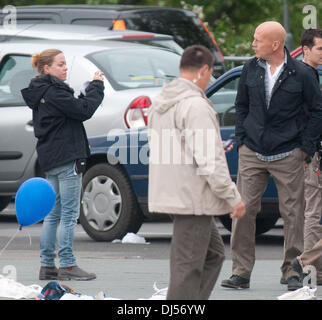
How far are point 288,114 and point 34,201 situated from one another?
1.89 metres

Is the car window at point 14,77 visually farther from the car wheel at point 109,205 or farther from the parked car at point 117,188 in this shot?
the car wheel at point 109,205

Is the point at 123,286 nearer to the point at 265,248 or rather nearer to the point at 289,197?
the point at 289,197

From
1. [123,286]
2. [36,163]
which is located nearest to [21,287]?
[123,286]

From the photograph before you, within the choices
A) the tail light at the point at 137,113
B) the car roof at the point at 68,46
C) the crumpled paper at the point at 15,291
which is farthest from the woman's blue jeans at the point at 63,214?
the car roof at the point at 68,46

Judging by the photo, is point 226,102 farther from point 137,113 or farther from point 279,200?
point 279,200

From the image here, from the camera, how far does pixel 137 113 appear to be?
36.7 ft

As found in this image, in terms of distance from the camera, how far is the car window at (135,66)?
1178 cm

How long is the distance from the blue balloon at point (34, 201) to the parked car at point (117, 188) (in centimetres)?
299

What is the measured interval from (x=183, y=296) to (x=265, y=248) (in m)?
→ 4.24

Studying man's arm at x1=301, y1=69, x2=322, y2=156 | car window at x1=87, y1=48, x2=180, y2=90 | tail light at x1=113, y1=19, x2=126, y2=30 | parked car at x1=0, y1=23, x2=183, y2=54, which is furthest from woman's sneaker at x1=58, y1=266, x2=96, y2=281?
tail light at x1=113, y1=19, x2=126, y2=30

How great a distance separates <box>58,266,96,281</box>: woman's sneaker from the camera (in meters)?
8.83

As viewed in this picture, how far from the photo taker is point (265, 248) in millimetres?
10656

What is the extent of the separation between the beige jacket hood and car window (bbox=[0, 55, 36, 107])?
5785mm

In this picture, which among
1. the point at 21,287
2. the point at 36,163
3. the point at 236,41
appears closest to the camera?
the point at 21,287
